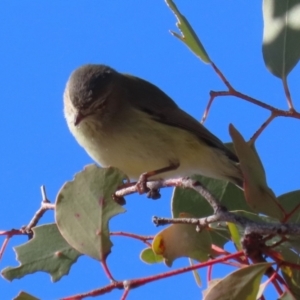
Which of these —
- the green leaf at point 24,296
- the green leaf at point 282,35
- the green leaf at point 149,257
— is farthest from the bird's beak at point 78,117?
the green leaf at point 24,296

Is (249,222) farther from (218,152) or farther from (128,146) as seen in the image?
(218,152)

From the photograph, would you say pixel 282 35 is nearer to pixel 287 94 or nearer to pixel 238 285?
pixel 287 94

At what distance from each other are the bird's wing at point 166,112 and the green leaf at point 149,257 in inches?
69.4

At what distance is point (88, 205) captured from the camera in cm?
147

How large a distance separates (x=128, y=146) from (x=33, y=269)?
5.32 feet

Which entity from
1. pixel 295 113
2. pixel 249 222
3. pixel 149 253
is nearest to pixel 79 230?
pixel 149 253

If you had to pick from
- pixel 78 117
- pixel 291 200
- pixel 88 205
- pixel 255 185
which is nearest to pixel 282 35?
pixel 291 200

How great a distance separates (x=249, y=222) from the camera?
3.70 feet

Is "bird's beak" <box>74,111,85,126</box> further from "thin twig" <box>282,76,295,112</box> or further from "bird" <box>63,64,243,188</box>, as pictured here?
"thin twig" <box>282,76,295,112</box>

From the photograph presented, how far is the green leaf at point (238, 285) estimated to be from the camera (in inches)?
49.4

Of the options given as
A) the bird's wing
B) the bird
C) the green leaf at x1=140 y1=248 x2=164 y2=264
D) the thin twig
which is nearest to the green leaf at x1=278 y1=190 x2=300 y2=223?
the thin twig

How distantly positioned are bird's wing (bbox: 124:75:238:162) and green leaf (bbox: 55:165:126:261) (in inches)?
80.2

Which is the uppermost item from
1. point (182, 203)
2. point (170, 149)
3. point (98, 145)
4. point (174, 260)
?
point (98, 145)

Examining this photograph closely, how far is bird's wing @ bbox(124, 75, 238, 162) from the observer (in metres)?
3.64
